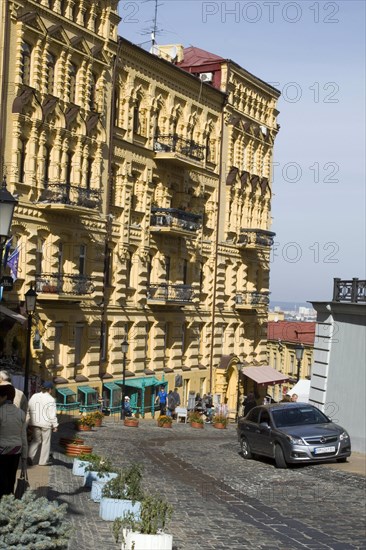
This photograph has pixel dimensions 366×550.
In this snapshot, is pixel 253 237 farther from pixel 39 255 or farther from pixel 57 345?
pixel 39 255

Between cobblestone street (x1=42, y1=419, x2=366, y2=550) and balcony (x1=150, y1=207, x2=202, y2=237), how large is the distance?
16.2m

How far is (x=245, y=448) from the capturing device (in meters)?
26.0

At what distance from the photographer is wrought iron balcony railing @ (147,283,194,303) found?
1714 inches

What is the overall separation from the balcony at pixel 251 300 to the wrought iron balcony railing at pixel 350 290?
25.1 metres

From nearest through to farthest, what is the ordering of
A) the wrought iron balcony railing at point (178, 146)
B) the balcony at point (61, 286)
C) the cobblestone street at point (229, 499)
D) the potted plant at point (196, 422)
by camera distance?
the cobblestone street at point (229, 499)
the balcony at point (61, 286)
the potted plant at point (196, 422)
the wrought iron balcony railing at point (178, 146)

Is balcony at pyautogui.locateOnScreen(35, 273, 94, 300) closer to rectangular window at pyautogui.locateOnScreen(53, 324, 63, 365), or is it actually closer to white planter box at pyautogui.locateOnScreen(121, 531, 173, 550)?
rectangular window at pyautogui.locateOnScreen(53, 324, 63, 365)

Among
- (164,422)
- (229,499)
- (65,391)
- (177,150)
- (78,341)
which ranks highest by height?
(177,150)

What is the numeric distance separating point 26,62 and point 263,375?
25927 mm

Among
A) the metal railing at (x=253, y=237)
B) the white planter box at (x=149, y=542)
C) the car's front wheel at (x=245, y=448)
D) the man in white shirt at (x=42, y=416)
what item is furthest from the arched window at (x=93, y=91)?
the white planter box at (x=149, y=542)

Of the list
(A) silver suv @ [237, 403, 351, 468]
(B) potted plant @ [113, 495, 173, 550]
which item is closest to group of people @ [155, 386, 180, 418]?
(A) silver suv @ [237, 403, 351, 468]

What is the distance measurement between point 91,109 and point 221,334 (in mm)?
17410

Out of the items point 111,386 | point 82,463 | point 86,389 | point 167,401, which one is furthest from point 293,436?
point 167,401

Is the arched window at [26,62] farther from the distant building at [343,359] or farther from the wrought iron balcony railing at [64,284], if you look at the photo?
the distant building at [343,359]

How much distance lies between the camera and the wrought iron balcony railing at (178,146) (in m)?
43.8
